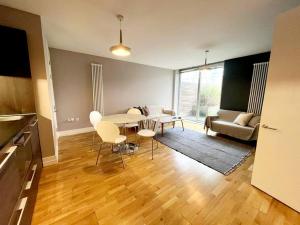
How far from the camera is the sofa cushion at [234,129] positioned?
10.5ft

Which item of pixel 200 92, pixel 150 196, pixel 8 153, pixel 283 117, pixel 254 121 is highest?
pixel 200 92

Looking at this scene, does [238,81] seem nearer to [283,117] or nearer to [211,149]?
[211,149]

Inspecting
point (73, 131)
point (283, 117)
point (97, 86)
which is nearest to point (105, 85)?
point (97, 86)

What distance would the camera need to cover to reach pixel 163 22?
6.95 feet

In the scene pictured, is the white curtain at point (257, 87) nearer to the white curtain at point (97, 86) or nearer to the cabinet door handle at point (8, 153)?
the white curtain at point (97, 86)

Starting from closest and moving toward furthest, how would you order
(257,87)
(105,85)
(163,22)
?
(163,22) → (257,87) → (105,85)

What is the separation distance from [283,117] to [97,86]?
4.13 metres

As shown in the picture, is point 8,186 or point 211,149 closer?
point 8,186

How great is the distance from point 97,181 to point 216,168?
191 cm

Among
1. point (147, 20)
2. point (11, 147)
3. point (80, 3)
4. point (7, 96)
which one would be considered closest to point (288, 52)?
point (147, 20)

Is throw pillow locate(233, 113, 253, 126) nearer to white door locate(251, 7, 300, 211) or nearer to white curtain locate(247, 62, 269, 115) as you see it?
white curtain locate(247, 62, 269, 115)

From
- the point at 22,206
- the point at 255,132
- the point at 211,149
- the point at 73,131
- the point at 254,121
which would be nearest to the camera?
the point at 22,206

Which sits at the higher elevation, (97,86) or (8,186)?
(97,86)

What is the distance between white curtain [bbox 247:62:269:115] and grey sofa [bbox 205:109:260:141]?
377 millimetres
